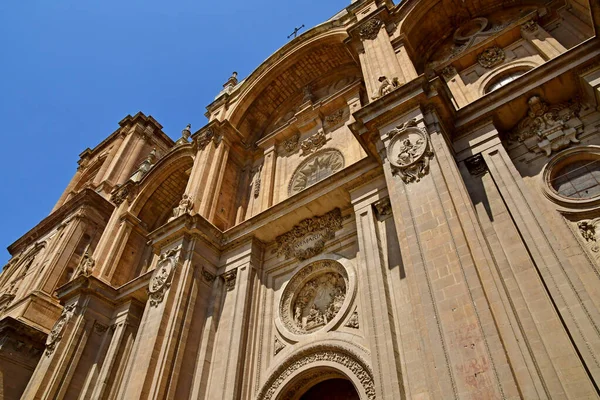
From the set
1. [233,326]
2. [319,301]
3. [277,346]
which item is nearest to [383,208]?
[319,301]

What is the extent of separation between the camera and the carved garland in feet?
31.1

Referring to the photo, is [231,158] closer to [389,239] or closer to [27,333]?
[389,239]

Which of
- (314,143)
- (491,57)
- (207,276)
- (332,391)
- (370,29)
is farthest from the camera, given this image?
(314,143)

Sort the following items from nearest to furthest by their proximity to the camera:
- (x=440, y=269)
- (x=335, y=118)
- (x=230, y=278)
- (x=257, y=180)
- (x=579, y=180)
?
(x=440, y=269) → (x=579, y=180) → (x=230, y=278) → (x=335, y=118) → (x=257, y=180)

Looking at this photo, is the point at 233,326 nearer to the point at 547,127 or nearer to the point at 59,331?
the point at 59,331

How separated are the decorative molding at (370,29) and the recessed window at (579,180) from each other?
8.23m

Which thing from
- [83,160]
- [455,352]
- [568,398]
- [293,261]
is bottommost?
[568,398]

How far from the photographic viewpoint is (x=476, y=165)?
10.1 meters

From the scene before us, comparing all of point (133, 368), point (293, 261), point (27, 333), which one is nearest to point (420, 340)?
point (293, 261)

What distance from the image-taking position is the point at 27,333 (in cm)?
1841

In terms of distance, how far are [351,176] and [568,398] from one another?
24.6 ft

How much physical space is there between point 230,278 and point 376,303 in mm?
5764

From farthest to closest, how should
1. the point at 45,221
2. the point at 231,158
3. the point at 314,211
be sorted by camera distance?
the point at 45,221 < the point at 231,158 < the point at 314,211

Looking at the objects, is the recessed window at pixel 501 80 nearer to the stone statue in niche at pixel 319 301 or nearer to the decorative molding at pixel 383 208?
the decorative molding at pixel 383 208
